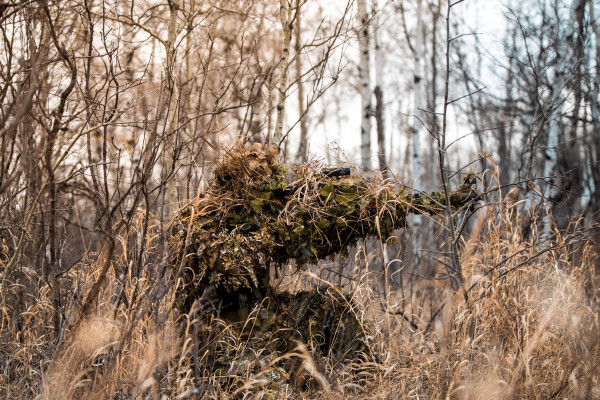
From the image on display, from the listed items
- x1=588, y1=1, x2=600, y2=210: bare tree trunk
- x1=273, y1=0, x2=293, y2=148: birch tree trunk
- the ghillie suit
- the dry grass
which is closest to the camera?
the dry grass

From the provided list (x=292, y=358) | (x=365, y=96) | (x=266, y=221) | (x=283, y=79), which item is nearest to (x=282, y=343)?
(x=292, y=358)

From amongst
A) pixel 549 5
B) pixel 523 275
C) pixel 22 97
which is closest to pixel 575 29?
pixel 549 5

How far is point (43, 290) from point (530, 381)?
3289 mm

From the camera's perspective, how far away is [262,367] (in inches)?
103

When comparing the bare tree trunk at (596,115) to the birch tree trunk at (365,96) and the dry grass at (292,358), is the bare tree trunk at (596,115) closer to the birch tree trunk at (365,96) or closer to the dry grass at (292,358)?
the birch tree trunk at (365,96)

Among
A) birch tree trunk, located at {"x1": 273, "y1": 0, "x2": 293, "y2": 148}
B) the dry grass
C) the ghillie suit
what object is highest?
birch tree trunk, located at {"x1": 273, "y1": 0, "x2": 293, "y2": 148}

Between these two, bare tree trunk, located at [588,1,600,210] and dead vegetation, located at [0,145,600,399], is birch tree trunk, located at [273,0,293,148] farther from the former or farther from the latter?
bare tree trunk, located at [588,1,600,210]

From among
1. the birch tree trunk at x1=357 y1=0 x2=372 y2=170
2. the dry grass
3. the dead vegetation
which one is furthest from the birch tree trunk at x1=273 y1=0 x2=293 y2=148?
the birch tree trunk at x1=357 y1=0 x2=372 y2=170

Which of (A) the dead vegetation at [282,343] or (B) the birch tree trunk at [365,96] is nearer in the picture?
(A) the dead vegetation at [282,343]

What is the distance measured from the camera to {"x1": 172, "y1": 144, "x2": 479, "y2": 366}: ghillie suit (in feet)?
9.00

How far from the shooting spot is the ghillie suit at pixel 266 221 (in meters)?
2.74

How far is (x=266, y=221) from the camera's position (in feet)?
9.29

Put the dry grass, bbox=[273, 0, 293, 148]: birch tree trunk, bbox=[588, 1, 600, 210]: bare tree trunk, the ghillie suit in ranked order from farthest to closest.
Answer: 1. bbox=[588, 1, 600, 210]: bare tree trunk
2. bbox=[273, 0, 293, 148]: birch tree trunk
3. the ghillie suit
4. the dry grass

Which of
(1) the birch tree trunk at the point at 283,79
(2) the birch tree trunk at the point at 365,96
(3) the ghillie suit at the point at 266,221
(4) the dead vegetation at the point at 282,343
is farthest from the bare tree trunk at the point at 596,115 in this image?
(3) the ghillie suit at the point at 266,221
